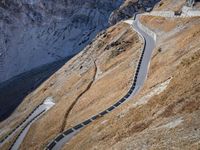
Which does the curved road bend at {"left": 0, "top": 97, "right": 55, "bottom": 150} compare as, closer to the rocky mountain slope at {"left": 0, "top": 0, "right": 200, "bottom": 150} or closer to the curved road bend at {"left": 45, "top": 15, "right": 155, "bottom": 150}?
the rocky mountain slope at {"left": 0, "top": 0, "right": 200, "bottom": 150}

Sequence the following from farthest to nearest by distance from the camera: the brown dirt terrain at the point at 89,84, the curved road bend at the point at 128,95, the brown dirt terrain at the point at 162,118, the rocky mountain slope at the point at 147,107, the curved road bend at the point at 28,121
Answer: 1. the curved road bend at the point at 28,121
2. the brown dirt terrain at the point at 89,84
3. the curved road bend at the point at 128,95
4. the rocky mountain slope at the point at 147,107
5. the brown dirt terrain at the point at 162,118

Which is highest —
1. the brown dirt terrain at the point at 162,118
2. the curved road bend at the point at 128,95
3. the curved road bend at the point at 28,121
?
the brown dirt terrain at the point at 162,118

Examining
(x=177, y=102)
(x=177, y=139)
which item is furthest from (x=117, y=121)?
(x=177, y=139)

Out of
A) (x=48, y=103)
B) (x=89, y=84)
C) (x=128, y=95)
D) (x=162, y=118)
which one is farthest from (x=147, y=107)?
(x=48, y=103)

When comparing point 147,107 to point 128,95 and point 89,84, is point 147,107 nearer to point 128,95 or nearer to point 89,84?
point 128,95

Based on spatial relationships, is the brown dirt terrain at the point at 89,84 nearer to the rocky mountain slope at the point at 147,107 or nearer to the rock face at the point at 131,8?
the rocky mountain slope at the point at 147,107

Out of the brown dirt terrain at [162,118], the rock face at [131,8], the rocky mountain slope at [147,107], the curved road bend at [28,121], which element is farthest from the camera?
the rock face at [131,8]

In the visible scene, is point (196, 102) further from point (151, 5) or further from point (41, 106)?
point (151, 5)

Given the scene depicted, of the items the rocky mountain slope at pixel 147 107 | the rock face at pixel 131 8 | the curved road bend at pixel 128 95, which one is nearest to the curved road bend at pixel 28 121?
the rocky mountain slope at pixel 147 107
